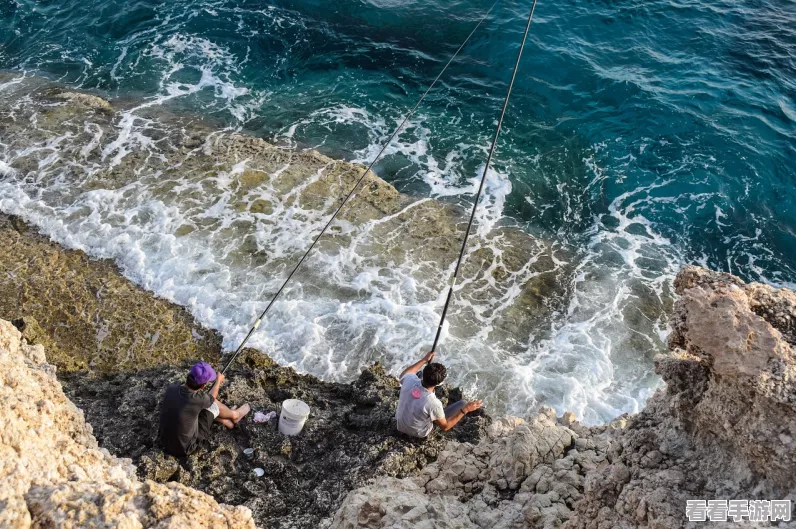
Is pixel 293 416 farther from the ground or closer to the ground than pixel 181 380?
farther from the ground

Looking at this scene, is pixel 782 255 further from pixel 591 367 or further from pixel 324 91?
pixel 324 91

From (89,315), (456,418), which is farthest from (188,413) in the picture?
(89,315)

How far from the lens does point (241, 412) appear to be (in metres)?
6.07

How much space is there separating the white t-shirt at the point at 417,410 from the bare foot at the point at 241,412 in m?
1.69

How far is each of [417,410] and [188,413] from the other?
2.30 m

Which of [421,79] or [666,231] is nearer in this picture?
[666,231]

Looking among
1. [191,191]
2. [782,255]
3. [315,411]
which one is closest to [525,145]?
[782,255]

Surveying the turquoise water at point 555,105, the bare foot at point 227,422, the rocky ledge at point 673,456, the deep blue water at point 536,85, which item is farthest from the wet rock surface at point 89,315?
the deep blue water at point 536,85

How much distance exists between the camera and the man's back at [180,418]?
5422 millimetres

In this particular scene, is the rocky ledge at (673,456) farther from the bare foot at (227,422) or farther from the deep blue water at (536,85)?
the deep blue water at (536,85)

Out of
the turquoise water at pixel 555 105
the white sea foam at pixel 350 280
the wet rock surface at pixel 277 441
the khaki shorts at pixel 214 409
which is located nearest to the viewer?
the wet rock surface at pixel 277 441

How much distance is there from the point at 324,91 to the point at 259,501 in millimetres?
11416

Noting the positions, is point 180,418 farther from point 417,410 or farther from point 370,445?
point 417,410

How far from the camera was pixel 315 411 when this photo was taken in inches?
251
